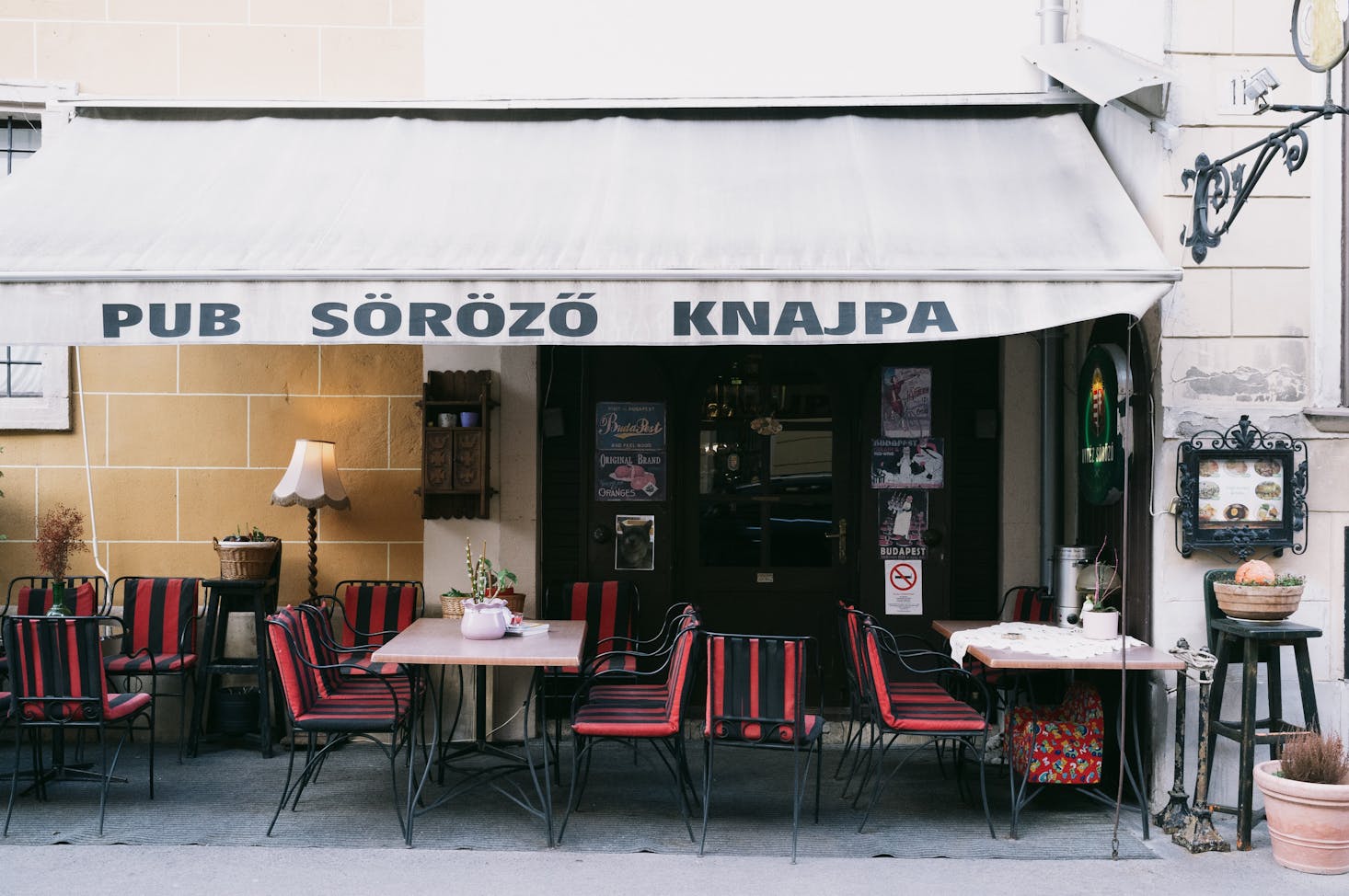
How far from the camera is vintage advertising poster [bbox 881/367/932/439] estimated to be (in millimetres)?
7348

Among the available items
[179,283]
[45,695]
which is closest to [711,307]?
[179,283]

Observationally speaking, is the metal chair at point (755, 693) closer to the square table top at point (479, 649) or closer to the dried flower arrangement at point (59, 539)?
the square table top at point (479, 649)

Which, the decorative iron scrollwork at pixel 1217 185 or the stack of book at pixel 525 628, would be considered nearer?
the decorative iron scrollwork at pixel 1217 185

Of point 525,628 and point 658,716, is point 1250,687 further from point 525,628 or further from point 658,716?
point 525,628

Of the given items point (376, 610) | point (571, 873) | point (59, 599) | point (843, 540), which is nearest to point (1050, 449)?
point (843, 540)

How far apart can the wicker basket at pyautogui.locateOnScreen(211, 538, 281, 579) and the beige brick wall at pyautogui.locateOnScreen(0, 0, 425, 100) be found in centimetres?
275

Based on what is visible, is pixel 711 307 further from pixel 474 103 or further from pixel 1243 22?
pixel 1243 22

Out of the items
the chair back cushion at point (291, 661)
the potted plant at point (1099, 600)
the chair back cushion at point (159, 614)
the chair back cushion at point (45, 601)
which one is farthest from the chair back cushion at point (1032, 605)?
the chair back cushion at point (45, 601)

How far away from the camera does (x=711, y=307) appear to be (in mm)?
5109

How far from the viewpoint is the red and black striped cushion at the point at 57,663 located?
5270 millimetres

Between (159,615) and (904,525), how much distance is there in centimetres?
463

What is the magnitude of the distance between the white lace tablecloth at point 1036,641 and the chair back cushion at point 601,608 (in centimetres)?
207

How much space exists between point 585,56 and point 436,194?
1647 millimetres

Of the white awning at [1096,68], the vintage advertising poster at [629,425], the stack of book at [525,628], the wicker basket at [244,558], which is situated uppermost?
the white awning at [1096,68]
